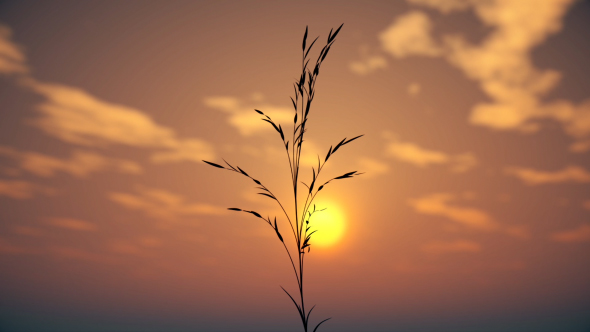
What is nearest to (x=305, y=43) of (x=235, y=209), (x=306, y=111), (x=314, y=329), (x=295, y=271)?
(x=306, y=111)

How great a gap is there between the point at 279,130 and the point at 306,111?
22 cm

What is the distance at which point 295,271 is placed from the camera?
2686 mm

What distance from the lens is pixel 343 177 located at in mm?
2826

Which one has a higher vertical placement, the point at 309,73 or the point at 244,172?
the point at 309,73

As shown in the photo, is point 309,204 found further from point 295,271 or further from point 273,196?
point 295,271

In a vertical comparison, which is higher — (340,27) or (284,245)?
(340,27)

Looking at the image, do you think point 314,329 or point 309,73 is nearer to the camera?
point 314,329

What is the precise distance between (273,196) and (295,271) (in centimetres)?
49

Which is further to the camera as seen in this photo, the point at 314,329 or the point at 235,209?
the point at 235,209

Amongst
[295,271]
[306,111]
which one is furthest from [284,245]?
[306,111]

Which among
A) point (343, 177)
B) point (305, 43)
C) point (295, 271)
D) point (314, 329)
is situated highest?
point (305, 43)

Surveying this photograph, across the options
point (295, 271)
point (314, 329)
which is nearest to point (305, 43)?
point (295, 271)

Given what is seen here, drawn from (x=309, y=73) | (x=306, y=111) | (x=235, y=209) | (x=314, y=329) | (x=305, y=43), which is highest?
(x=305, y=43)

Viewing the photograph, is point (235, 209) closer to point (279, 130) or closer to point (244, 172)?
point (244, 172)
